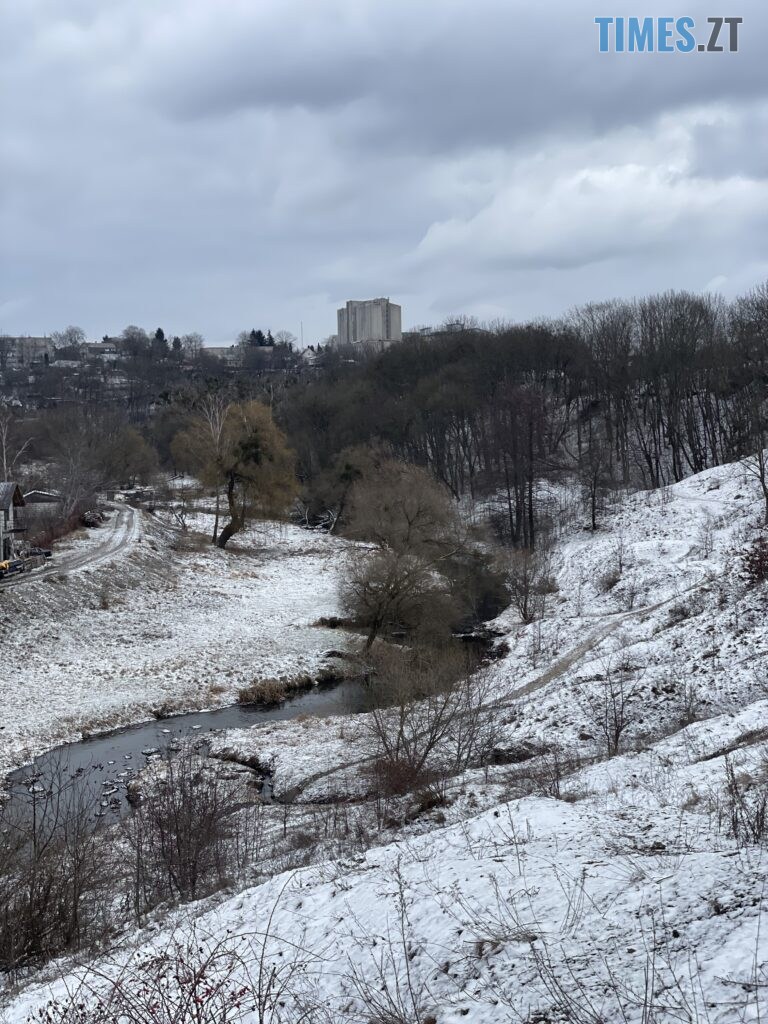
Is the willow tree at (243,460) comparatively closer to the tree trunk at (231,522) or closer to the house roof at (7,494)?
the tree trunk at (231,522)

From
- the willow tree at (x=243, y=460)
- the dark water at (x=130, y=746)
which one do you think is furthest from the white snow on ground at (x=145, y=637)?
the willow tree at (x=243, y=460)

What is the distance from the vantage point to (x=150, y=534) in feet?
157

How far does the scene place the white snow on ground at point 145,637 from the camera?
81.9ft

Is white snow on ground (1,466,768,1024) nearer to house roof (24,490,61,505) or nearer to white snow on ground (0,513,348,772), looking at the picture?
white snow on ground (0,513,348,772)

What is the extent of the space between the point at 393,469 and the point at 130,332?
472 ft

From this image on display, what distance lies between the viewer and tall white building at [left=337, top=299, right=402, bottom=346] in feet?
587

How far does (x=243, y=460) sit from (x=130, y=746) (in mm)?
28343

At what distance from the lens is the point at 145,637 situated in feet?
106

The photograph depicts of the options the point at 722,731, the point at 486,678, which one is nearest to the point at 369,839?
the point at 722,731

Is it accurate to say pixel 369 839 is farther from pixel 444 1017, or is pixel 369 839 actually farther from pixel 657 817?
pixel 444 1017

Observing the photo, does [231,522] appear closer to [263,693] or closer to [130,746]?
[263,693]

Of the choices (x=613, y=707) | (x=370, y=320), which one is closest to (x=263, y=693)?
(x=613, y=707)

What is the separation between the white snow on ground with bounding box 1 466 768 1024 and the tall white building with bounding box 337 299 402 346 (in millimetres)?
166813

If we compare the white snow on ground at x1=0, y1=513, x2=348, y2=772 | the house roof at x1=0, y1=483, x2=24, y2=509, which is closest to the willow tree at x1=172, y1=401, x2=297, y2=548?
the white snow on ground at x1=0, y1=513, x2=348, y2=772
